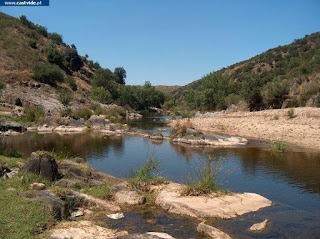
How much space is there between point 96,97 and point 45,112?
27336 millimetres

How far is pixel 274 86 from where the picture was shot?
47.7 m

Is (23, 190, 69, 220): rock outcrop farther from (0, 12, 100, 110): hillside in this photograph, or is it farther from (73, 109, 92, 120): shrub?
(0, 12, 100, 110): hillside

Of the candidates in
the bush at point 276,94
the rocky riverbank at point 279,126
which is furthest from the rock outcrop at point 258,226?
the bush at point 276,94

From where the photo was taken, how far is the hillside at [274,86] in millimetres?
45375

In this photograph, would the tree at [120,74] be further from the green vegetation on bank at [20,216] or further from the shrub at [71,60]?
the green vegetation on bank at [20,216]

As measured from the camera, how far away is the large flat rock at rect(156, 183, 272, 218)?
1084 cm

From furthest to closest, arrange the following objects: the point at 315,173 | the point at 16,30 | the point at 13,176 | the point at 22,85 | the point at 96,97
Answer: the point at 16,30, the point at 96,97, the point at 22,85, the point at 315,173, the point at 13,176

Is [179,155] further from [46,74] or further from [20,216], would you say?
[46,74]

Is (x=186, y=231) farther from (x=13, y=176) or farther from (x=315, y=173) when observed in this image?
(x=315, y=173)

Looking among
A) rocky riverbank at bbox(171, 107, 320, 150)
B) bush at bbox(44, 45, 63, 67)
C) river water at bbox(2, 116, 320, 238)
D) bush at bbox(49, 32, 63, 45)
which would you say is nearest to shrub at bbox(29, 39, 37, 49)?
bush at bbox(44, 45, 63, 67)

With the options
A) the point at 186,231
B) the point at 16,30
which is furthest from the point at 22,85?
the point at 186,231

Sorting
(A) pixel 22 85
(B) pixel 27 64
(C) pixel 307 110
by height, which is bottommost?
(C) pixel 307 110

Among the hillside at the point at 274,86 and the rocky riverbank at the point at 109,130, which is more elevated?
the hillside at the point at 274,86

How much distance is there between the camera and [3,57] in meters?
70.6
